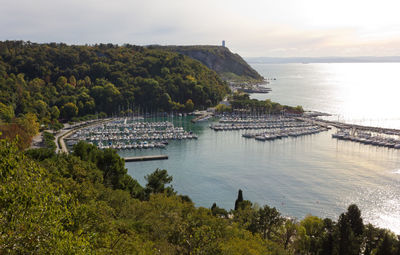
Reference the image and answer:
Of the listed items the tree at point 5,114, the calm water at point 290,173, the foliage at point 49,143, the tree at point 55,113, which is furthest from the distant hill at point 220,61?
the foliage at point 49,143

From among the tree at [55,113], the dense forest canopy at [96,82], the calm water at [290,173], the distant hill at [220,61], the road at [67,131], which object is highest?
the distant hill at [220,61]

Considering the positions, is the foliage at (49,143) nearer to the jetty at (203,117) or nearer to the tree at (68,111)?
the tree at (68,111)

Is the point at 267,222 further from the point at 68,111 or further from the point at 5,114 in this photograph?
the point at 68,111

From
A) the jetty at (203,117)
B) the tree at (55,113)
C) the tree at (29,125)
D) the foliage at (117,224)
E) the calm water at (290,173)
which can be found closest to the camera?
the foliage at (117,224)

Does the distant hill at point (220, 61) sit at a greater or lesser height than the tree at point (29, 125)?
greater

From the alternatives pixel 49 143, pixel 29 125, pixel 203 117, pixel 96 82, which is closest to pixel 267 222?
pixel 49 143

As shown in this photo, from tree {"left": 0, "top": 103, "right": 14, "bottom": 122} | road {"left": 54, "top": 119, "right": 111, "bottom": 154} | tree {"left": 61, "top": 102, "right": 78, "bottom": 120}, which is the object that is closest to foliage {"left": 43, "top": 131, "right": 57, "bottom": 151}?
road {"left": 54, "top": 119, "right": 111, "bottom": 154}
